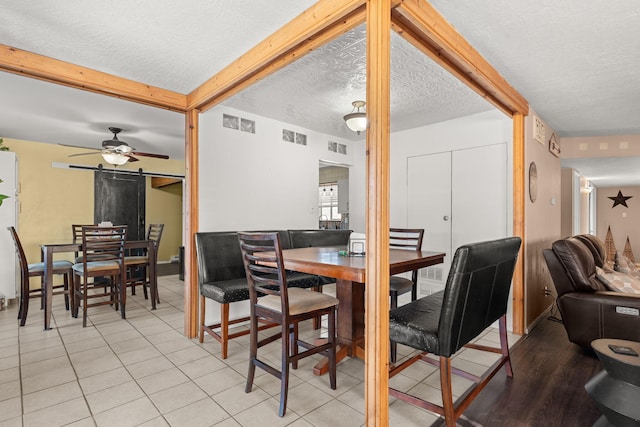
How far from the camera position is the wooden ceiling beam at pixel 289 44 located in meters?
1.79

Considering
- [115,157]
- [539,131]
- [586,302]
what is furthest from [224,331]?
[539,131]

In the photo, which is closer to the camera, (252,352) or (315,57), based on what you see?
(252,352)

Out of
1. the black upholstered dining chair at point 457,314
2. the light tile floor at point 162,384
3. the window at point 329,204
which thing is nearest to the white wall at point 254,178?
the light tile floor at point 162,384

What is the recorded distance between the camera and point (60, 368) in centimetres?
258

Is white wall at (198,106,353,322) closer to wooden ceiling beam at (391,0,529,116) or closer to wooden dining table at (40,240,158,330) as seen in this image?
wooden dining table at (40,240,158,330)

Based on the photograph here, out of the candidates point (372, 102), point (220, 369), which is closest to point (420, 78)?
point (372, 102)

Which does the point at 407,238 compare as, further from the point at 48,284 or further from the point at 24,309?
the point at 24,309

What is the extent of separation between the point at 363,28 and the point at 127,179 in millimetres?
6032

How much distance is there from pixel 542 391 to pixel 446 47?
7.75 ft

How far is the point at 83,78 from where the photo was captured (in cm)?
267

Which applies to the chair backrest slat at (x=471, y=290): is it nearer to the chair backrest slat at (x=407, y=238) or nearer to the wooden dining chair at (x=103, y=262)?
the chair backrest slat at (x=407, y=238)

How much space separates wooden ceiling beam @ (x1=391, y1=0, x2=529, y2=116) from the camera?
179 cm

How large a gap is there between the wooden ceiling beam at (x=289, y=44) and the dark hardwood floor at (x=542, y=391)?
2394 mm

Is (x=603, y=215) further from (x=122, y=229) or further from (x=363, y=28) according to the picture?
(x=122, y=229)
